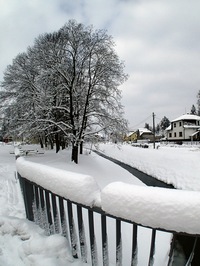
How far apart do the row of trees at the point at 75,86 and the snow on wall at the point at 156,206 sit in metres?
16.1

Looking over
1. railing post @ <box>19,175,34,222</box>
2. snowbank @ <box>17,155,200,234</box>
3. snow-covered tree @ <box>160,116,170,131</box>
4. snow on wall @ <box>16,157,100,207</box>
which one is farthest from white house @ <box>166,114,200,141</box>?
snow-covered tree @ <box>160,116,170,131</box>

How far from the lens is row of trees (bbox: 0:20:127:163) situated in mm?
17969

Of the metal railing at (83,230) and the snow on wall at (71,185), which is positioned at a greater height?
the snow on wall at (71,185)

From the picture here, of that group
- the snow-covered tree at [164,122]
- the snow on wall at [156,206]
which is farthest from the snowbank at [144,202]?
the snow-covered tree at [164,122]

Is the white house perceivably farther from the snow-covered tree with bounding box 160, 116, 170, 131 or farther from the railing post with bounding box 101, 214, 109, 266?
the snow-covered tree with bounding box 160, 116, 170, 131

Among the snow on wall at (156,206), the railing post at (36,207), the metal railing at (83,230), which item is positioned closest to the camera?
the snow on wall at (156,206)

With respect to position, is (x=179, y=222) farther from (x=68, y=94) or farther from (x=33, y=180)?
(x=68, y=94)

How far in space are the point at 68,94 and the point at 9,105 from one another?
9.21 meters

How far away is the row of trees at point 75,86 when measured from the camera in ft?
59.0

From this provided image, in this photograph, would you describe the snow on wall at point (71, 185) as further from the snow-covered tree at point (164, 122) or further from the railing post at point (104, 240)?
the snow-covered tree at point (164, 122)

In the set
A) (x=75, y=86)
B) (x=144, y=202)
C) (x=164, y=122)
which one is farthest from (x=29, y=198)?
(x=164, y=122)

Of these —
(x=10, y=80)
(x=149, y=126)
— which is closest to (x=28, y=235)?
(x=10, y=80)

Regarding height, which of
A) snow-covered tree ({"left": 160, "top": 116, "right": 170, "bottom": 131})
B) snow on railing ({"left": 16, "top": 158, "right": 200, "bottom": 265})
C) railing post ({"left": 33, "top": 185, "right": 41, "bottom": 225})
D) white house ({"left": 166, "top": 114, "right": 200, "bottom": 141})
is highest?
snow-covered tree ({"left": 160, "top": 116, "right": 170, "bottom": 131})

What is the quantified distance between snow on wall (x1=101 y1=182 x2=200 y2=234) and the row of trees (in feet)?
52.7
